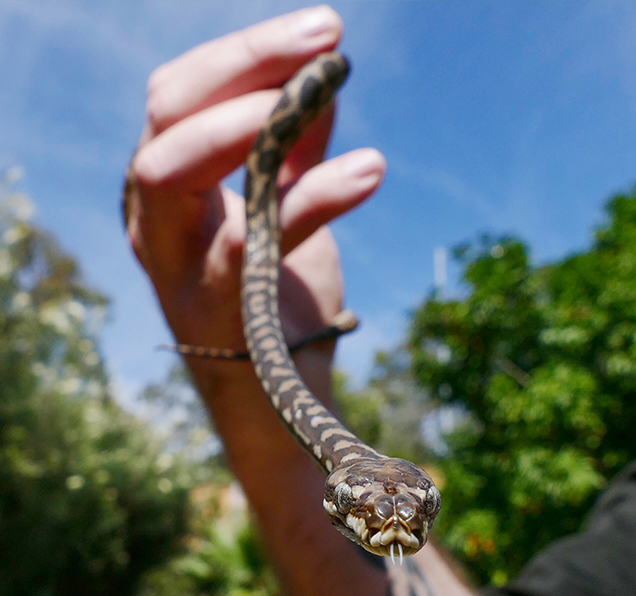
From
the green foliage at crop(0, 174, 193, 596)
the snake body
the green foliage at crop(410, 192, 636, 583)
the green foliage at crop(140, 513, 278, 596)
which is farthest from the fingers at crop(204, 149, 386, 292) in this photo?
the green foliage at crop(140, 513, 278, 596)

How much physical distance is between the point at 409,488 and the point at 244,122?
1727 mm

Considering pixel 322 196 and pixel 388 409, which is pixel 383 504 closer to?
pixel 322 196

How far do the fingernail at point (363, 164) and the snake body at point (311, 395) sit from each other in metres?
0.37

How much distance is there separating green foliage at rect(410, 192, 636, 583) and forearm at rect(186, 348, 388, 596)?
16.9 feet

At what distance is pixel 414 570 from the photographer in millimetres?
2727

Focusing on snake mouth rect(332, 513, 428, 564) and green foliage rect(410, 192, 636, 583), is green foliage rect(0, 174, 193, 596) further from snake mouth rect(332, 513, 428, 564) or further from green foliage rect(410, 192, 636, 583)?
snake mouth rect(332, 513, 428, 564)

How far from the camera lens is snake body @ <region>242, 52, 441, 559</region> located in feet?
4.76

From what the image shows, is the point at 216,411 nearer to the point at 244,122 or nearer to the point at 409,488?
the point at 244,122

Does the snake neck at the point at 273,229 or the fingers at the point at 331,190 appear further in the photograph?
the fingers at the point at 331,190

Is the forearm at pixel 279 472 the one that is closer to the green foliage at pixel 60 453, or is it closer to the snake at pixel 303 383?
the snake at pixel 303 383

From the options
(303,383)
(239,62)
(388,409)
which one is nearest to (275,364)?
(303,383)

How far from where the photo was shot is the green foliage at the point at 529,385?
718 cm

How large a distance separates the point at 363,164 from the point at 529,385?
611 cm

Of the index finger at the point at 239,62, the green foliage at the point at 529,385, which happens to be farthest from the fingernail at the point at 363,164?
the green foliage at the point at 529,385
